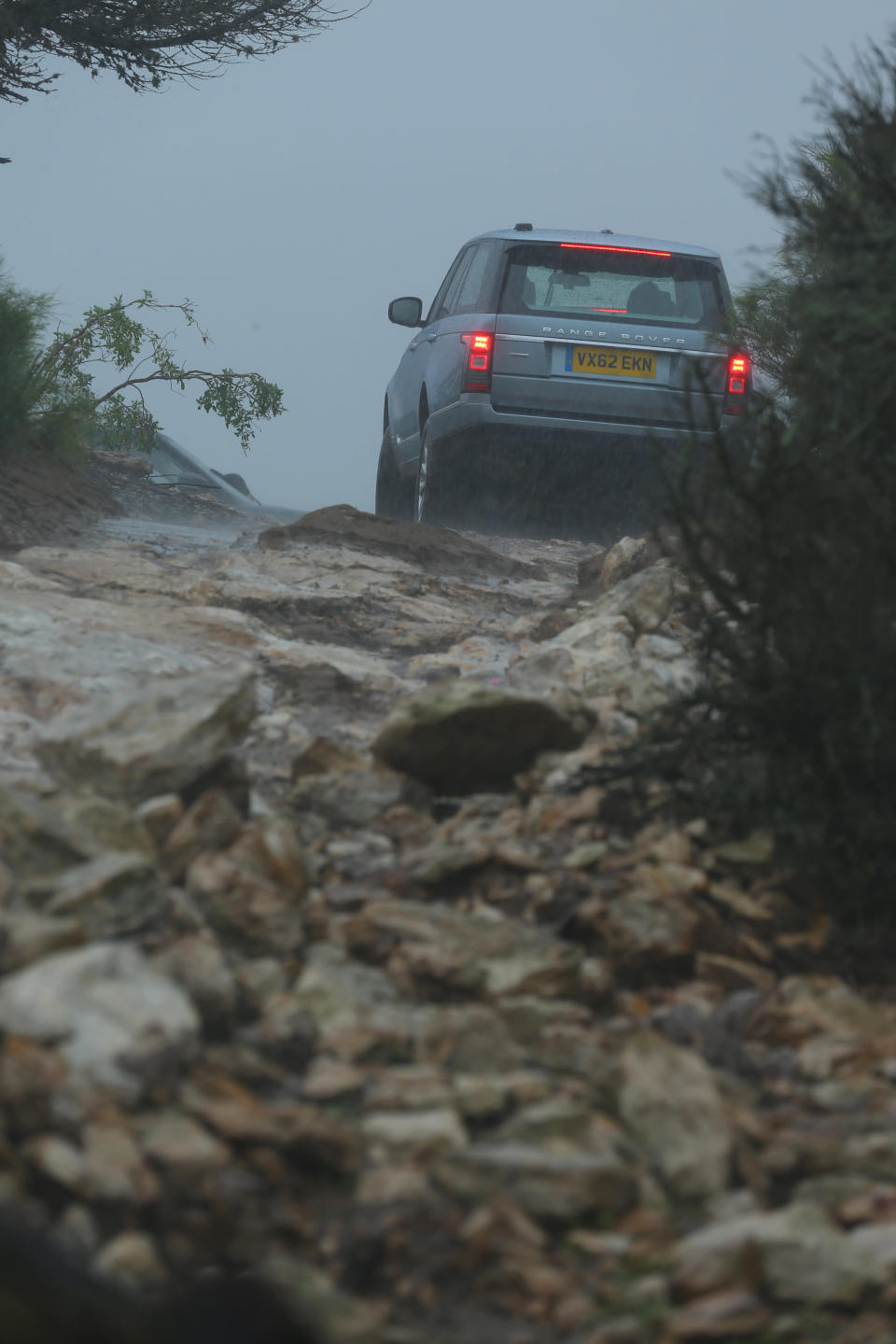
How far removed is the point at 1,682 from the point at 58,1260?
9.67ft

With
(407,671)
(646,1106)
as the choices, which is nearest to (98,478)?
(407,671)

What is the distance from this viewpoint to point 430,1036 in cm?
212

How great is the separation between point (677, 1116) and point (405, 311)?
7744 mm

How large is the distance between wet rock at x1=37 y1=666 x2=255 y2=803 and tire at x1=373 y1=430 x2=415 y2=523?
6.88m

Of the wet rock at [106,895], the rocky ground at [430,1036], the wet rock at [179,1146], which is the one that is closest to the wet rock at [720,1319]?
the rocky ground at [430,1036]

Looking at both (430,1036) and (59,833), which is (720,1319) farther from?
(59,833)

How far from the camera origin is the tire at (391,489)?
33.7ft

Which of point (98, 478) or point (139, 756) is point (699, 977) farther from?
point (98, 478)

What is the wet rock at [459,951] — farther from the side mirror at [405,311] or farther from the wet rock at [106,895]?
the side mirror at [405,311]

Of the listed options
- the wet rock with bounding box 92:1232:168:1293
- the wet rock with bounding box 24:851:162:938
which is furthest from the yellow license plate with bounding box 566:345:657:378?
the wet rock with bounding box 92:1232:168:1293

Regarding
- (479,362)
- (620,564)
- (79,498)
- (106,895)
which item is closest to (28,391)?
(79,498)

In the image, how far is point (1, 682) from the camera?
13.8 feet

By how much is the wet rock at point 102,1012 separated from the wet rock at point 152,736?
91 centimetres

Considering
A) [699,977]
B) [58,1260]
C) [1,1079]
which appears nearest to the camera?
[58,1260]
